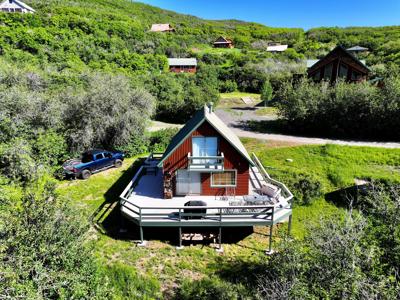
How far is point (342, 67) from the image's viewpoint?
41.7 metres

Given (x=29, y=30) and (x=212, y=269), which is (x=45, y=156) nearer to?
(x=212, y=269)

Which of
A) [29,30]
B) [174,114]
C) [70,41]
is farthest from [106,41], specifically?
[174,114]

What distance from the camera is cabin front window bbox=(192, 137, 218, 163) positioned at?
1744 cm

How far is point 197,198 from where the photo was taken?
58.3 feet

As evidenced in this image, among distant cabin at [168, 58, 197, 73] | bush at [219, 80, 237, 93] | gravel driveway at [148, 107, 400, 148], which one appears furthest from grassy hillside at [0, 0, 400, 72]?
gravel driveway at [148, 107, 400, 148]

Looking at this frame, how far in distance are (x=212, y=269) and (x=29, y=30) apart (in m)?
65.9

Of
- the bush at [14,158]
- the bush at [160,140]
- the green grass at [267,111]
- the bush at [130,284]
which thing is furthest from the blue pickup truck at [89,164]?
the green grass at [267,111]

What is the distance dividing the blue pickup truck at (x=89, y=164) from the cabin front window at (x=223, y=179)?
10.8 meters

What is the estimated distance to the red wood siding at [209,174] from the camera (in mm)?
17278

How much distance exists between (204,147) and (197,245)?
5.97m

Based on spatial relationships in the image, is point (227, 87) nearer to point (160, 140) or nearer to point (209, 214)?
point (160, 140)

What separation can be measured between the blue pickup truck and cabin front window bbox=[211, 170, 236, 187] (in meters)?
10.8

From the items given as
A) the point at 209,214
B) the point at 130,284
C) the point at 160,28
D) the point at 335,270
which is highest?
the point at 160,28

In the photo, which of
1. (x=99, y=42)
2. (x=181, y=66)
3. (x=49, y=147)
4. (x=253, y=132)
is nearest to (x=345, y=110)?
(x=253, y=132)
